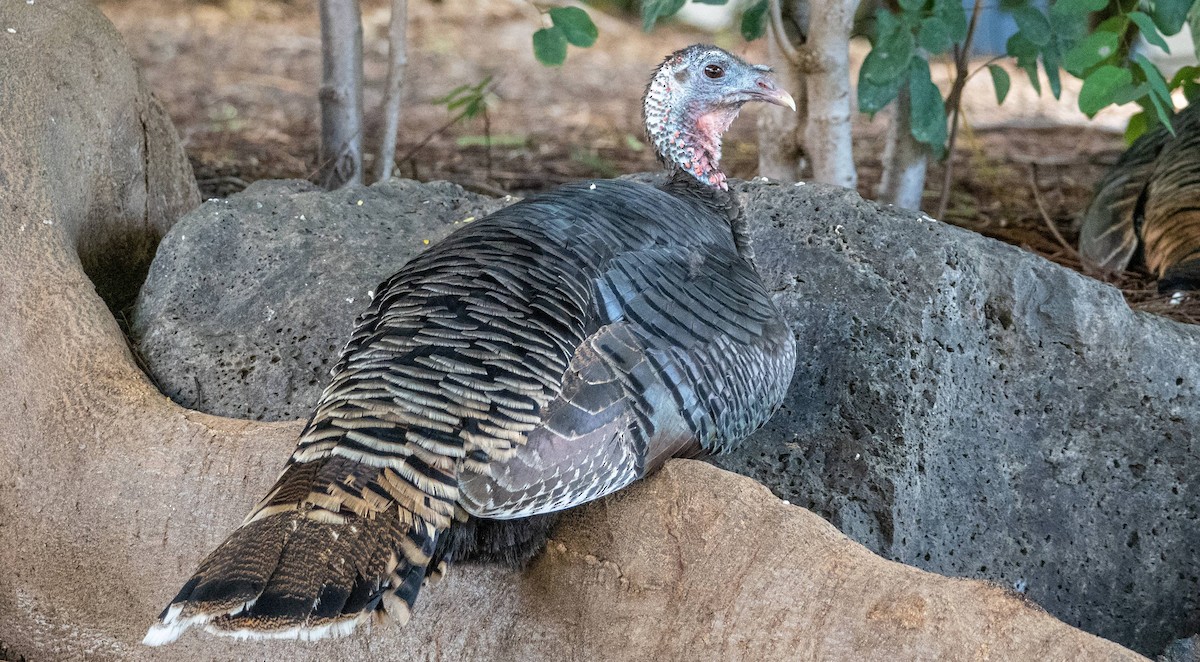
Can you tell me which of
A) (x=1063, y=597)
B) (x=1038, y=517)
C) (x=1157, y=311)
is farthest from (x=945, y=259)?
(x=1157, y=311)

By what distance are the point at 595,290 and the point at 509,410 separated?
0.54 meters

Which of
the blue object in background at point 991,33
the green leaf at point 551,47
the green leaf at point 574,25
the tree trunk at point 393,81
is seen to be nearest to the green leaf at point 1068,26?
the green leaf at point 574,25

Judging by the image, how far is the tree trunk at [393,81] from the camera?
5.61m

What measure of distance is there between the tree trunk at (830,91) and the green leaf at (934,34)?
450mm

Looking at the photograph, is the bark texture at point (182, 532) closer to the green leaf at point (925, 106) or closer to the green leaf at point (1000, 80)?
the green leaf at point (925, 106)

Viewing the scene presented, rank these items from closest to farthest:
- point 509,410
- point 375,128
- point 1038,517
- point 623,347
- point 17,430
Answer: point 509,410
point 623,347
point 17,430
point 1038,517
point 375,128

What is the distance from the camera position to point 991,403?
3951 mm

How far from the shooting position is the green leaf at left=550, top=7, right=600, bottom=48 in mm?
4723

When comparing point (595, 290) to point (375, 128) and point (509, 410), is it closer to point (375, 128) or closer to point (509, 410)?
point (509, 410)

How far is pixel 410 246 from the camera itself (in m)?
4.38

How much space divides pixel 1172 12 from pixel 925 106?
3.40 ft

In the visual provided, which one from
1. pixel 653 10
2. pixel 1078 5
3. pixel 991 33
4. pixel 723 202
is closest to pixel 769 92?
pixel 723 202

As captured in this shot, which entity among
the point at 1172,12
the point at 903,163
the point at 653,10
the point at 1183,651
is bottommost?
the point at 1183,651

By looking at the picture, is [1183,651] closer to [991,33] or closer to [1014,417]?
[1014,417]
